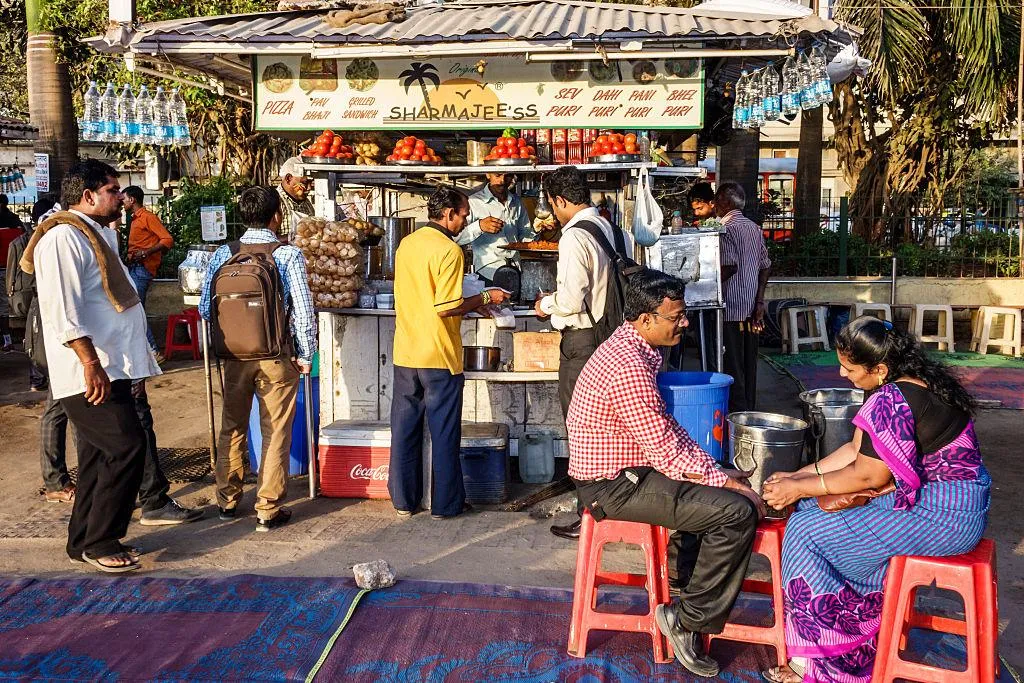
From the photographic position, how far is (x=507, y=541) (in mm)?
5289

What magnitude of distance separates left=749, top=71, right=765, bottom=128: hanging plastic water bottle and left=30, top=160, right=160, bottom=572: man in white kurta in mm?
4605

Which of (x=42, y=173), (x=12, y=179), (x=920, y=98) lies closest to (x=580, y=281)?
(x=42, y=173)

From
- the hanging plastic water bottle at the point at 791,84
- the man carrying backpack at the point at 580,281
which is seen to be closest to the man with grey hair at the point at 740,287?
the hanging plastic water bottle at the point at 791,84

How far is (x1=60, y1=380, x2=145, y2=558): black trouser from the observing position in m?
4.54

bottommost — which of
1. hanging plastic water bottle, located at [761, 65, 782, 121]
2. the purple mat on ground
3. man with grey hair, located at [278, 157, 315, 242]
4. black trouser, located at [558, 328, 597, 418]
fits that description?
the purple mat on ground

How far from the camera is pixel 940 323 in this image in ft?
38.1

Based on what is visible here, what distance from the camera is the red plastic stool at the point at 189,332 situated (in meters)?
10.5

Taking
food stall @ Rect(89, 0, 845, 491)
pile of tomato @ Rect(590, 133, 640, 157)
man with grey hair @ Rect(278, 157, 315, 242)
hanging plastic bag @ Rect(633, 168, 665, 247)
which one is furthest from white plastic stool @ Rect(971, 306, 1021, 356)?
man with grey hair @ Rect(278, 157, 315, 242)

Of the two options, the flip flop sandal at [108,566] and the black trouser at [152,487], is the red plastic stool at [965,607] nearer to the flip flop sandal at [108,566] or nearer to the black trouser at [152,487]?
the flip flop sandal at [108,566]

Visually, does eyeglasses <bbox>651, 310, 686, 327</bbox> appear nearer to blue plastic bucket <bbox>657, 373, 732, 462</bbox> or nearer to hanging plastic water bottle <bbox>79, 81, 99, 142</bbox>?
blue plastic bucket <bbox>657, 373, 732, 462</bbox>

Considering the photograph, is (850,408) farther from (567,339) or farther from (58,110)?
(58,110)

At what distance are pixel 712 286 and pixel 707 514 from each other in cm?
359

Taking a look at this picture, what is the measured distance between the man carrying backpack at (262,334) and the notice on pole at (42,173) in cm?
671

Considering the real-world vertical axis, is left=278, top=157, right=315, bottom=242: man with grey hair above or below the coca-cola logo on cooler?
above
